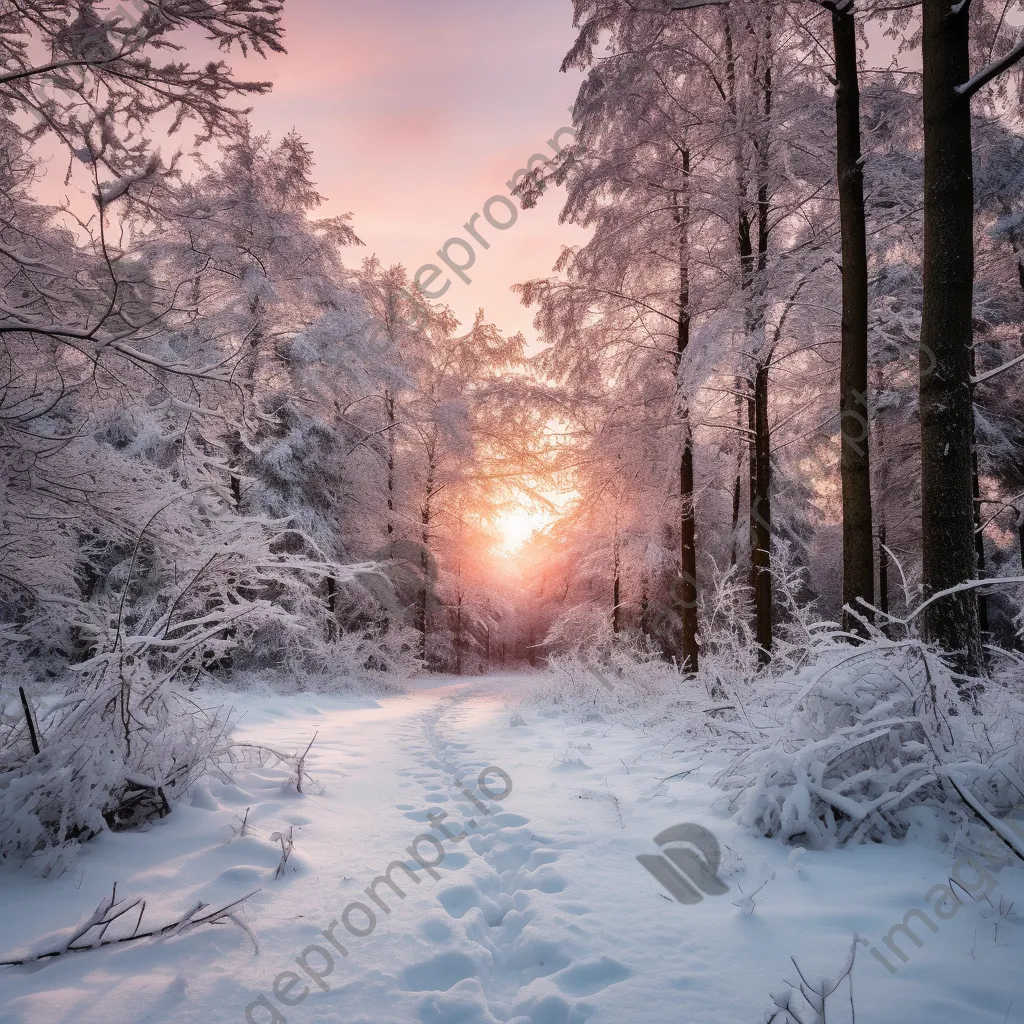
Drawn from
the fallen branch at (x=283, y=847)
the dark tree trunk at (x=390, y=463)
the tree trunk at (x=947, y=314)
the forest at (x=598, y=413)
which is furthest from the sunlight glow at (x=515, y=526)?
the fallen branch at (x=283, y=847)

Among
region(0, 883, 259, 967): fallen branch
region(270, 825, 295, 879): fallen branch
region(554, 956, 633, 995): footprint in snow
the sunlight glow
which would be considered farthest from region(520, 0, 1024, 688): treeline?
the sunlight glow

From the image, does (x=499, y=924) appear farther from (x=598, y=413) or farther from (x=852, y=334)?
(x=598, y=413)

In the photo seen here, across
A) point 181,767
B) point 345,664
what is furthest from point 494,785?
point 345,664

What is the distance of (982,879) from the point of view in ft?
7.98

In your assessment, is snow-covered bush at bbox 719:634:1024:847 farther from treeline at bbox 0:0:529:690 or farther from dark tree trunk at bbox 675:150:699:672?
dark tree trunk at bbox 675:150:699:672

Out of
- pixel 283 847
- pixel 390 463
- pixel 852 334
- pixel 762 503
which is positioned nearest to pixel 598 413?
pixel 762 503

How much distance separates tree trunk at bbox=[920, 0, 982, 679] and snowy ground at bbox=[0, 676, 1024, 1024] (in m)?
2.34

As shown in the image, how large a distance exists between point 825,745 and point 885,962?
3.68 ft

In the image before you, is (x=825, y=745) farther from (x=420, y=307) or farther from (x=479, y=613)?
(x=479, y=613)

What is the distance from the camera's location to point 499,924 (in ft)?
8.55

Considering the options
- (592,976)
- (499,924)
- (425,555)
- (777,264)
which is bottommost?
(499,924)

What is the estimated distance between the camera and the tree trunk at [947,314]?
424cm

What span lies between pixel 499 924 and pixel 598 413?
8862mm

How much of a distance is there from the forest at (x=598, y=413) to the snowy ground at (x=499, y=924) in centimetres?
16
